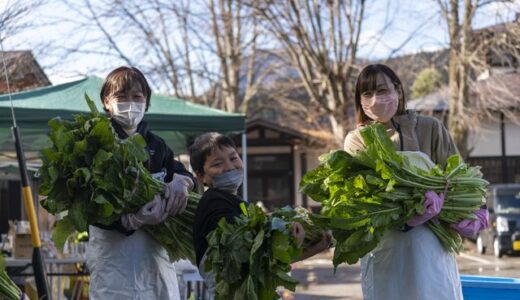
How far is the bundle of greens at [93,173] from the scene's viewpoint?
10.7ft

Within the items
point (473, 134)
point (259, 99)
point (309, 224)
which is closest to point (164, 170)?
point (309, 224)

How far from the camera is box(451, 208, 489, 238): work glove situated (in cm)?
326

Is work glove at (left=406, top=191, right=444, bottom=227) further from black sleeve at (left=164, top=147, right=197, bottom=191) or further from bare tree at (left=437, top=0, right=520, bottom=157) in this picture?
bare tree at (left=437, top=0, right=520, bottom=157)

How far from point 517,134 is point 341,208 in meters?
26.7

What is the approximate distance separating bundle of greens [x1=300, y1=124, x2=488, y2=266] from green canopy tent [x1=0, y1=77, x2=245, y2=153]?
4.81 meters

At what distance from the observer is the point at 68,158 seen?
3275mm

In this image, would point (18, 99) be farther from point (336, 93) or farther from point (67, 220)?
point (336, 93)

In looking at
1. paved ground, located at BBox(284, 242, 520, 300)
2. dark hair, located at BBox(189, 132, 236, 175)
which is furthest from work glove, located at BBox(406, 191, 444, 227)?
paved ground, located at BBox(284, 242, 520, 300)

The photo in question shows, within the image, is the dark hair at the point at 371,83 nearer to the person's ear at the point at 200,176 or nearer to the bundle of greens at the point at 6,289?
the person's ear at the point at 200,176

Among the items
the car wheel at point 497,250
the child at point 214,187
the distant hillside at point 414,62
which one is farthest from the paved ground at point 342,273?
the child at point 214,187

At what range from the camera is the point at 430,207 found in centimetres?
311

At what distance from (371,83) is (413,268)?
33.1 inches

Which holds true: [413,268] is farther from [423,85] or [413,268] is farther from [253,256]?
[423,85]

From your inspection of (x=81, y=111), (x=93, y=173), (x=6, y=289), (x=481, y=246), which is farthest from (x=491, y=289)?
(x=481, y=246)
